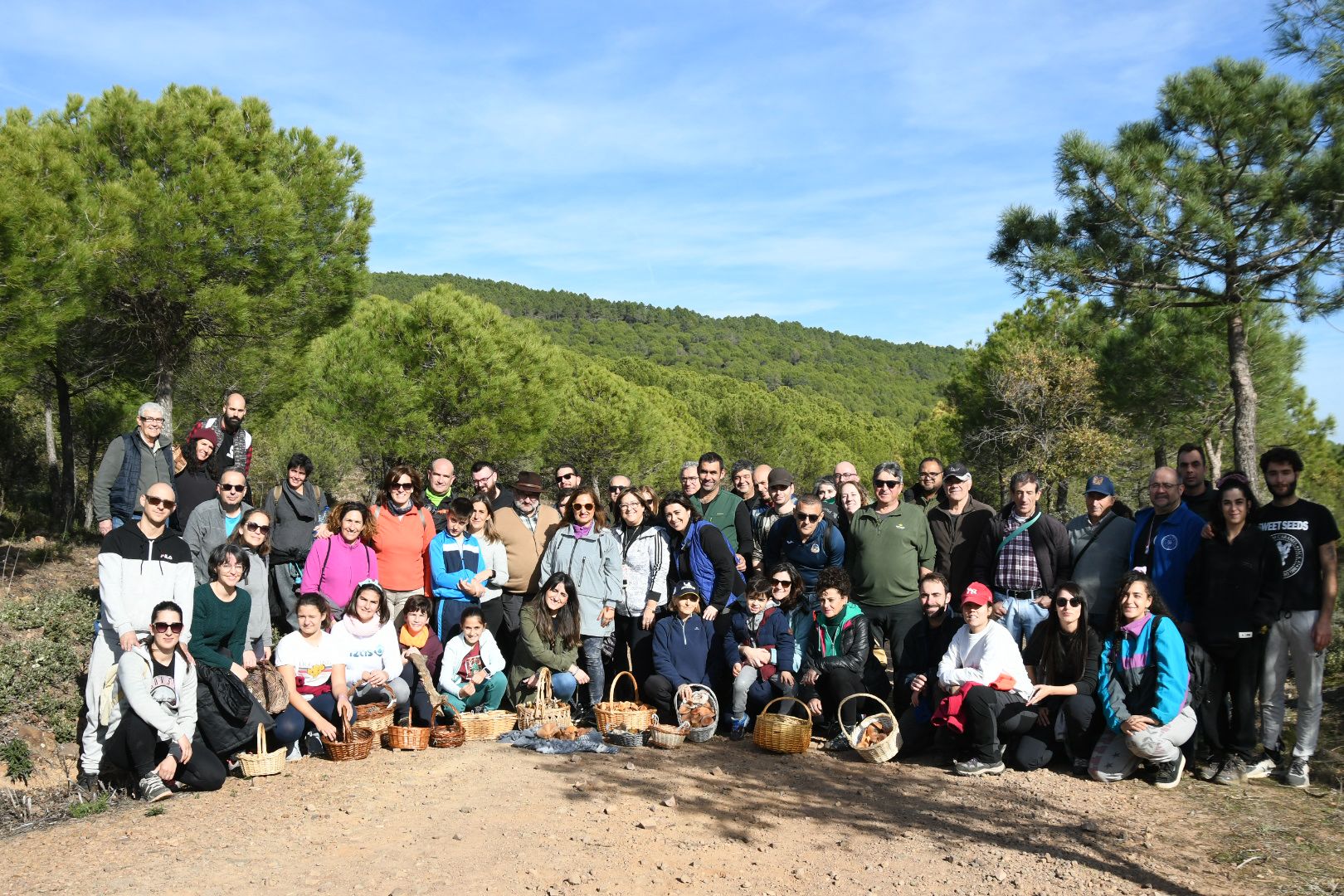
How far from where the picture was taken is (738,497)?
7.69 metres

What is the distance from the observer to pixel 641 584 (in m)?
7.13

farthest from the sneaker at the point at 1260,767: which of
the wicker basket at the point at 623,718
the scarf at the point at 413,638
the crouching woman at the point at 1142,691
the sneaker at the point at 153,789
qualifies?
the sneaker at the point at 153,789

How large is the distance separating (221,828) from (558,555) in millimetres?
2976

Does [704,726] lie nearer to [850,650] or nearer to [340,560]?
[850,650]

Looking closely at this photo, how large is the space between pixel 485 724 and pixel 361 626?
3.52ft

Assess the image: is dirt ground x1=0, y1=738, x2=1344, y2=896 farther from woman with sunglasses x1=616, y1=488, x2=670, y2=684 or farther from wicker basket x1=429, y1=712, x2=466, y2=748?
woman with sunglasses x1=616, y1=488, x2=670, y2=684

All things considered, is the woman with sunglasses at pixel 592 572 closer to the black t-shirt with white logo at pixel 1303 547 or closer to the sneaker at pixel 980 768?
the sneaker at pixel 980 768

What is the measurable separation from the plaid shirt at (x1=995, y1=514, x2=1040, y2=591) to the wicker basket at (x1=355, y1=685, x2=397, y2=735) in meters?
4.12

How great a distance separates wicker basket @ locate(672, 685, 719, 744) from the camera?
639 centimetres

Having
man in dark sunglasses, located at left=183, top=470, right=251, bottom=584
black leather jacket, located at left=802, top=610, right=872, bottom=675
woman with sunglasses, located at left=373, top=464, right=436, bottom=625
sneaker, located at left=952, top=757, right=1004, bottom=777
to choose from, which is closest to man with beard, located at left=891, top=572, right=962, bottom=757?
black leather jacket, located at left=802, top=610, right=872, bottom=675

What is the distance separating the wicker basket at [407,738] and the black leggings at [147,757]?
1.09 m

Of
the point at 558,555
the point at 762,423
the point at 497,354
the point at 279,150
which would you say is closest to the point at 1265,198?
the point at 558,555

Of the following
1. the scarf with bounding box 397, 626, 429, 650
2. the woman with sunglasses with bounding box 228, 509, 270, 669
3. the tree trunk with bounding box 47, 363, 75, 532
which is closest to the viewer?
the woman with sunglasses with bounding box 228, 509, 270, 669

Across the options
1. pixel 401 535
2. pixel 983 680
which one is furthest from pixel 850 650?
pixel 401 535
